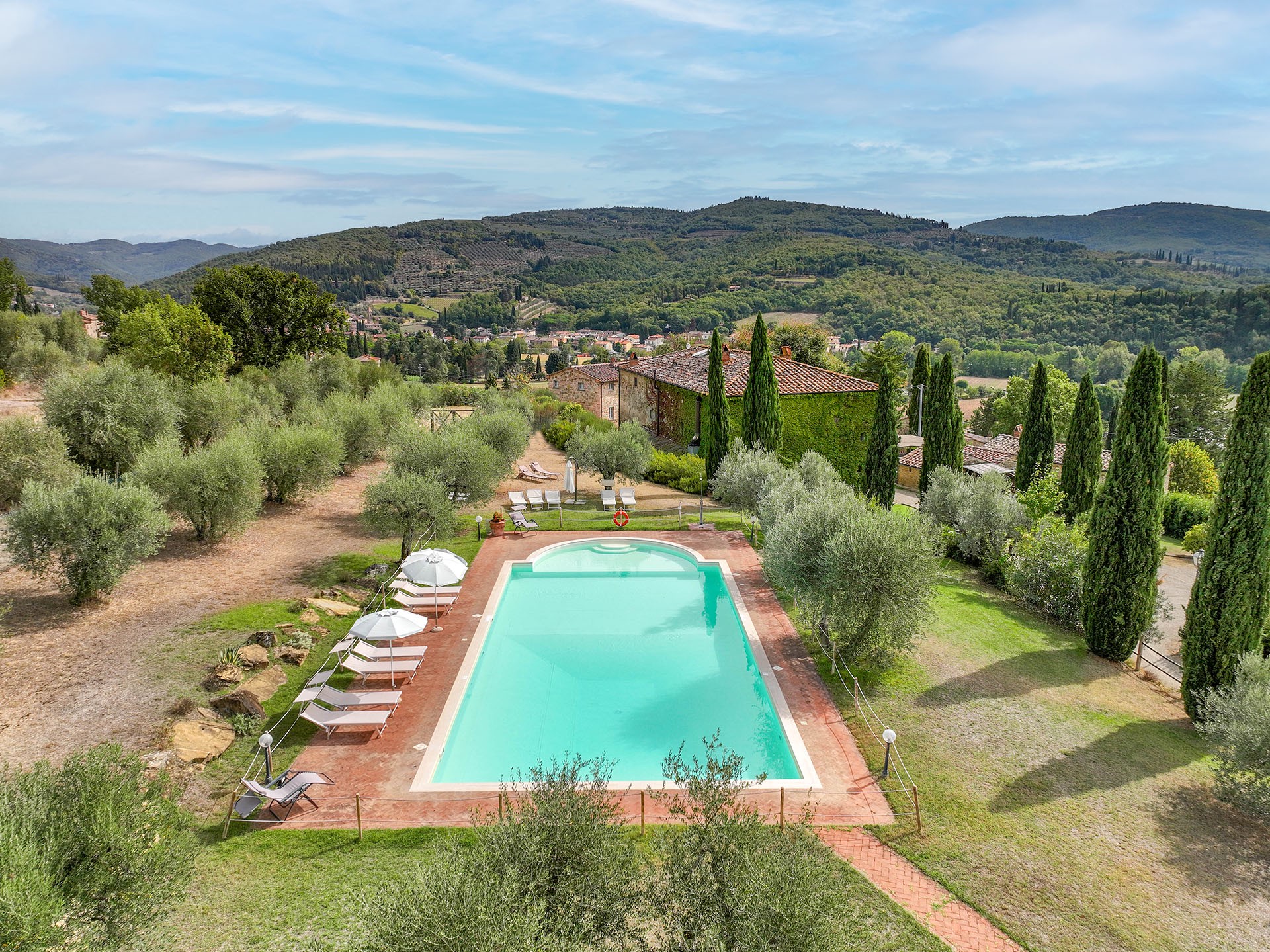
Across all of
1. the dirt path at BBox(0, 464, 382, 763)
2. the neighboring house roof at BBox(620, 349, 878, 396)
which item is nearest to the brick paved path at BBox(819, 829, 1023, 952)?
the dirt path at BBox(0, 464, 382, 763)

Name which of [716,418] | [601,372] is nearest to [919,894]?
[716,418]

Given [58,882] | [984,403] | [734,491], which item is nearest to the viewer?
[58,882]

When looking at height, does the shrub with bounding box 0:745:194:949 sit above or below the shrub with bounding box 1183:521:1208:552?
above

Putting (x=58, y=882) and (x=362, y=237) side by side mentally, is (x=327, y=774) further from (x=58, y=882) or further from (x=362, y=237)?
(x=362, y=237)

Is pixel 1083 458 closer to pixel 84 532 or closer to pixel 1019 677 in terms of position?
pixel 1019 677

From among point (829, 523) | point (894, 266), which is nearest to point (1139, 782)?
point (829, 523)

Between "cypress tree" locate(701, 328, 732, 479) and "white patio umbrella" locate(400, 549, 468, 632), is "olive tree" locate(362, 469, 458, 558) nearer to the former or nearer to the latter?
"white patio umbrella" locate(400, 549, 468, 632)
